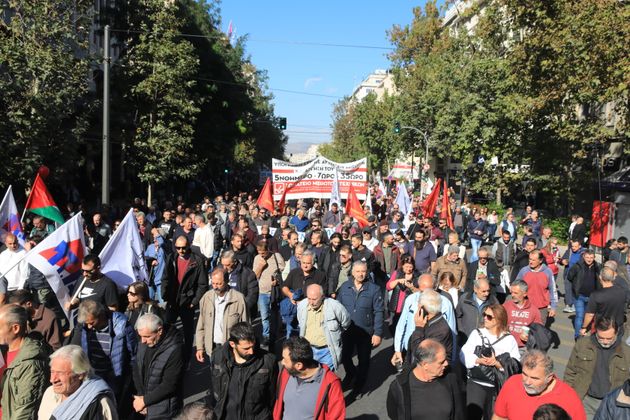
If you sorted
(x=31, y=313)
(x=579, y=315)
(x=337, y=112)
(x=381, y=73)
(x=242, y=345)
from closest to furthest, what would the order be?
(x=242, y=345) < (x=31, y=313) < (x=579, y=315) < (x=337, y=112) < (x=381, y=73)

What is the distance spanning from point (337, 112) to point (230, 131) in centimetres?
5301

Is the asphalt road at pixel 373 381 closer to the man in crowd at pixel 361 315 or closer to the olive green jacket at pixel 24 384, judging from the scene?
the man in crowd at pixel 361 315

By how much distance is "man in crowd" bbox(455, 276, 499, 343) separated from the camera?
6.39m

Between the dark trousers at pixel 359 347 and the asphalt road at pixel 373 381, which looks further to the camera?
the dark trousers at pixel 359 347

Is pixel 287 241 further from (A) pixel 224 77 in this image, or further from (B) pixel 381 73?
(B) pixel 381 73

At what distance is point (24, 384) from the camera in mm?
4191

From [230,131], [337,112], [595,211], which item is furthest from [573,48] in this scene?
[337,112]

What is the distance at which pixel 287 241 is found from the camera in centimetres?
1142

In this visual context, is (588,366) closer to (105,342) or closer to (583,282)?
(105,342)

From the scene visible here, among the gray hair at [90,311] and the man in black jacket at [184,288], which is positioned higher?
the gray hair at [90,311]

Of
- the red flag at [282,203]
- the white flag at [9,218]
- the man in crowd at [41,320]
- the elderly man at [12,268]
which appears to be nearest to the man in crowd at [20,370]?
the man in crowd at [41,320]

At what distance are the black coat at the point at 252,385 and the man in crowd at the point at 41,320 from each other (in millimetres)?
1951

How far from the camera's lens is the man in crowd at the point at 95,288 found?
19.9ft

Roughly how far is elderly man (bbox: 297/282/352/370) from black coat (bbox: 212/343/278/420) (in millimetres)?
1532
